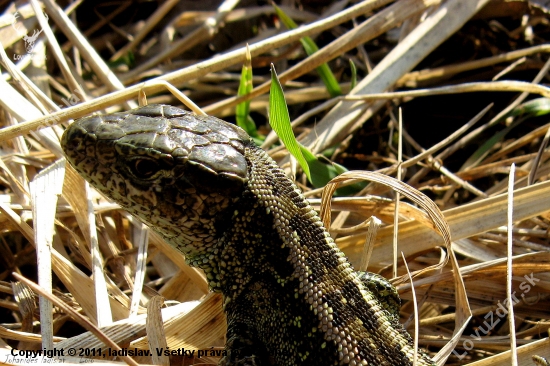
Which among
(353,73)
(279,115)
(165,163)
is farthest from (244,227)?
(353,73)

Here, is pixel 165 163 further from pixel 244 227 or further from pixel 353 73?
pixel 353 73

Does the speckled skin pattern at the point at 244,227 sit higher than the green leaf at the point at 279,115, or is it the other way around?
the green leaf at the point at 279,115

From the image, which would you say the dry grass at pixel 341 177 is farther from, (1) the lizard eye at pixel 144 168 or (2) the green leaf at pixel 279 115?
(1) the lizard eye at pixel 144 168

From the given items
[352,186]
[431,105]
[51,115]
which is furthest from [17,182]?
[431,105]

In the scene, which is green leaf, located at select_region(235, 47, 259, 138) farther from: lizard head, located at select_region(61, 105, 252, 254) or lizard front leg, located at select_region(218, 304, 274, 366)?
lizard front leg, located at select_region(218, 304, 274, 366)
